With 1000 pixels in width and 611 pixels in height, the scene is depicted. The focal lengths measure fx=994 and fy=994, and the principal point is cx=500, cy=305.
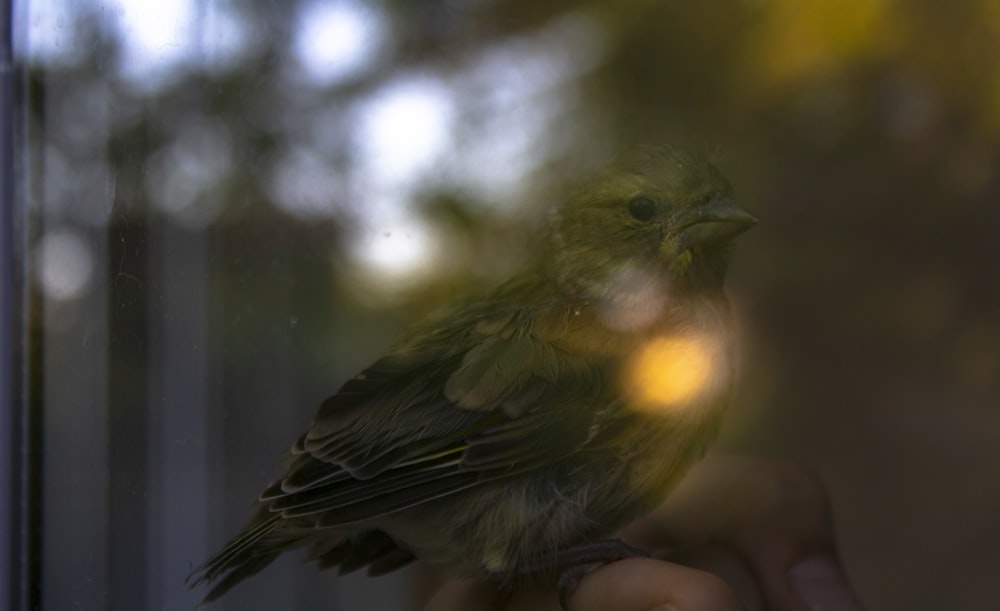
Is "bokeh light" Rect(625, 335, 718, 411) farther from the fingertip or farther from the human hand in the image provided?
the fingertip

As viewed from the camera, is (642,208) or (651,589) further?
(642,208)

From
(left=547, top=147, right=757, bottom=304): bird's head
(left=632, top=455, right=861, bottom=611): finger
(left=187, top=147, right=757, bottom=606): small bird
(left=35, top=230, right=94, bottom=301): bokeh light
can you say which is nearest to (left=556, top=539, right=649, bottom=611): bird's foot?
(left=187, top=147, right=757, bottom=606): small bird

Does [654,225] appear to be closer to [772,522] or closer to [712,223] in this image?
[712,223]

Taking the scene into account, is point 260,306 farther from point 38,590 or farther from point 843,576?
point 843,576

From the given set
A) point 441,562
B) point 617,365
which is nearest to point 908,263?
point 617,365

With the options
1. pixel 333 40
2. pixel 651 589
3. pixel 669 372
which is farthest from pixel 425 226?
pixel 651 589

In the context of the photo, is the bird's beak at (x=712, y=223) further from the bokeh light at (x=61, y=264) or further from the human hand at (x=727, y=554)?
the bokeh light at (x=61, y=264)
